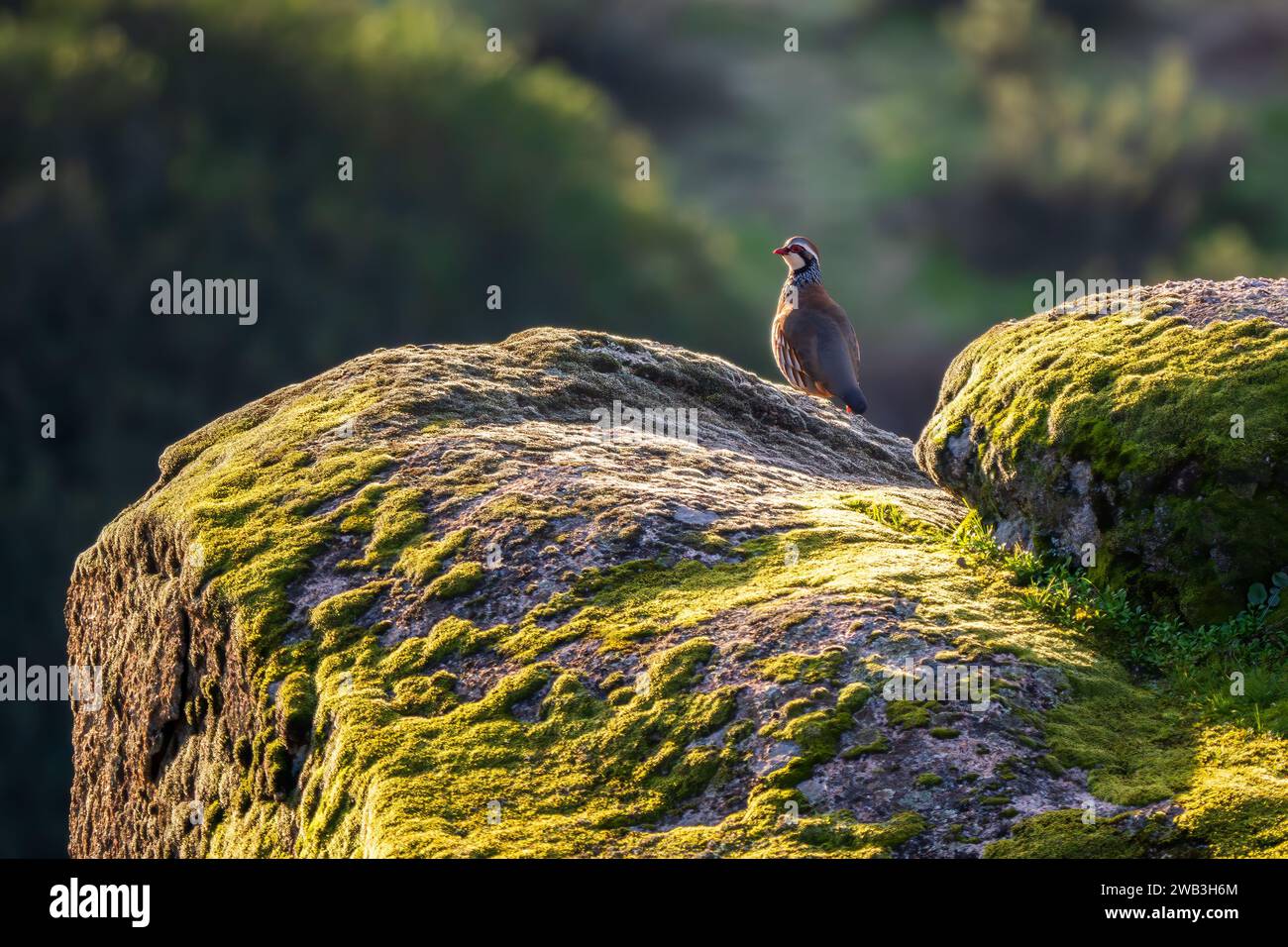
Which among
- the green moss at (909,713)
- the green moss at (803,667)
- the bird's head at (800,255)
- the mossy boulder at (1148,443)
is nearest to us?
the green moss at (909,713)

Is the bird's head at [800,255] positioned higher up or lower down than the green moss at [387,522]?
higher up

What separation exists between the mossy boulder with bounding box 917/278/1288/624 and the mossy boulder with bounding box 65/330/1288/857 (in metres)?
0.38

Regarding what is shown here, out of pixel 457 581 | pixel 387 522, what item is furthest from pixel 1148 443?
pixel 387 522

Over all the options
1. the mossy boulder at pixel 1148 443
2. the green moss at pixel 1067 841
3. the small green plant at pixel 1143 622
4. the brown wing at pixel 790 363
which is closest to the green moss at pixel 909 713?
the green moss at pixel 1067 841

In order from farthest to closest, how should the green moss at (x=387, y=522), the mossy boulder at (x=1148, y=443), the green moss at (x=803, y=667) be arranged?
the green moss at (x=387, y=522) < the mossy boulder at (x=1148, y=443) < the green moss at (x=803, y=667)

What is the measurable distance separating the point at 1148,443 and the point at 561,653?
2481mm

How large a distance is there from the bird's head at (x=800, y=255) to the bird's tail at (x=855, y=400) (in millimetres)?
1416

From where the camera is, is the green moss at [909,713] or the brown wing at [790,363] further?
the brown wing at [790,363]

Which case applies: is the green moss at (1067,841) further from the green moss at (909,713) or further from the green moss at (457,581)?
the green moss at (457,581)

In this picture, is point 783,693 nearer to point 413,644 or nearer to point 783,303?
point 413,644

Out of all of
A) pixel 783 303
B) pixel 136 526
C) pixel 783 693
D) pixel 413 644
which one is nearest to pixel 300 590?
pixel 413 644

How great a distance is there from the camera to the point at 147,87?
26594 millimetres

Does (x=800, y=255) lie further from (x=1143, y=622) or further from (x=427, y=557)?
(x=1143, y=622)

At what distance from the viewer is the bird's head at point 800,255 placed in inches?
419
